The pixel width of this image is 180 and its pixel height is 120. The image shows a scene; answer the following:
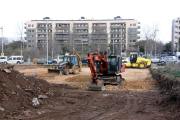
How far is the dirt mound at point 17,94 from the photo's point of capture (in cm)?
701

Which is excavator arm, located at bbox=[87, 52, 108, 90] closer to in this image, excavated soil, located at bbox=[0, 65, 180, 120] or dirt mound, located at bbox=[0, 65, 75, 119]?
excavated soil, located at bbox=[0, 65, 180, 120]

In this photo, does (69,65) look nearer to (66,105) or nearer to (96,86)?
(96,86)

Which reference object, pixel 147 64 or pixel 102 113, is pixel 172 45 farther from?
pixel 102 113

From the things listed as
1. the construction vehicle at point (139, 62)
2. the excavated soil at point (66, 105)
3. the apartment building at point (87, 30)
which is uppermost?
the apartment building at point (87, 30)

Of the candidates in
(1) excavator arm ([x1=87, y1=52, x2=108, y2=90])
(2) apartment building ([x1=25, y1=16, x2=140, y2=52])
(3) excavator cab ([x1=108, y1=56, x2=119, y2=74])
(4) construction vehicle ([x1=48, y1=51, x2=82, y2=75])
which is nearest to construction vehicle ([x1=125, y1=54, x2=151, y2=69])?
(4) construction vehicle ([x1=48, y1=51, x2=82, y2=75])

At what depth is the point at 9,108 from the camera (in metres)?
6.96

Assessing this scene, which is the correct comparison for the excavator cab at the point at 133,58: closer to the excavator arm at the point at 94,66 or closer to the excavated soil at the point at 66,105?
the excavator arm at the point at 94,66

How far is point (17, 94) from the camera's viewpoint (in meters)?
8.08

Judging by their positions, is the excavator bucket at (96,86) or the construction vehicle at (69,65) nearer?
the excavator bucket at (96,86)

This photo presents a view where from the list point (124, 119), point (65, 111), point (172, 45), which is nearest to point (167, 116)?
point (124, 119)

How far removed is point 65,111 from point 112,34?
2329 inches

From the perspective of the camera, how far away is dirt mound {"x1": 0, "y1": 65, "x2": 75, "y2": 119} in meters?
7.01

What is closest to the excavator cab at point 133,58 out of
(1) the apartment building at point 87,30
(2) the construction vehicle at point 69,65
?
(2) the construction vehicle at point 69,65

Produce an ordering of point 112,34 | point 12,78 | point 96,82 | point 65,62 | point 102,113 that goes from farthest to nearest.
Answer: point 112,34 < point 65,62 < point 96,82 < point 12,78 < point 102,113
